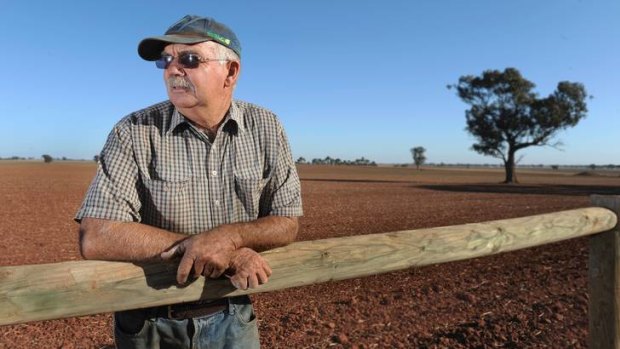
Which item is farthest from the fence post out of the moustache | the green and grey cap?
the moustache

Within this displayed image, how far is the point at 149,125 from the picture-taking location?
2.01 meters

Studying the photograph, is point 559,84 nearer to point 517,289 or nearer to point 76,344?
point 517,289

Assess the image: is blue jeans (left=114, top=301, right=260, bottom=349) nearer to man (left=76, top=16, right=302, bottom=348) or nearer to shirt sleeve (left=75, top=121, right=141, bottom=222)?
man (left=76, top=16, right=302, bottom=348)

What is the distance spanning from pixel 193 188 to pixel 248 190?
0.22 m

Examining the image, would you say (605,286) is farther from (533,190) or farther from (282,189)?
(533,190)

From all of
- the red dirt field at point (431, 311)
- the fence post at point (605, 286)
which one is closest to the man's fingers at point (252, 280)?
the fence post at point (605, 286)

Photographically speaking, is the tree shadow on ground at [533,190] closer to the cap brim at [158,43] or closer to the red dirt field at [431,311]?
the red dirt field at [431,311]

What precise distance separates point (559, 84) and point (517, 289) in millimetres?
41135

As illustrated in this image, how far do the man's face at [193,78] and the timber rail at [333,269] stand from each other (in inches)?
25.5

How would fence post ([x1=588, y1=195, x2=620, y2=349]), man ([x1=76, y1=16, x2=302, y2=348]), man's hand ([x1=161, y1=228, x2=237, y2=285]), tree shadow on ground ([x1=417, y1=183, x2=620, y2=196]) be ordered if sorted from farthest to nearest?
1. tree shadow on ground ([x1=417, y1=183, x2=620, y2=196])
2. fence post ([x1=588, y1=195, x2=620, y2=349])
3. man ([x1=76, y1=16, x2=302, y2=348])
4. man's hand ([x1=161, y1=228, x2=237, y2=285])

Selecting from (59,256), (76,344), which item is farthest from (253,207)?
(59,256)

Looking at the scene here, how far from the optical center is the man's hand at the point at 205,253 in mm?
1708

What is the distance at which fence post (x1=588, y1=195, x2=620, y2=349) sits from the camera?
3379 millimetres

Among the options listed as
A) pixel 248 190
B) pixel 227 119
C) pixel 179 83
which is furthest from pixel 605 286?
pixel 179 83
